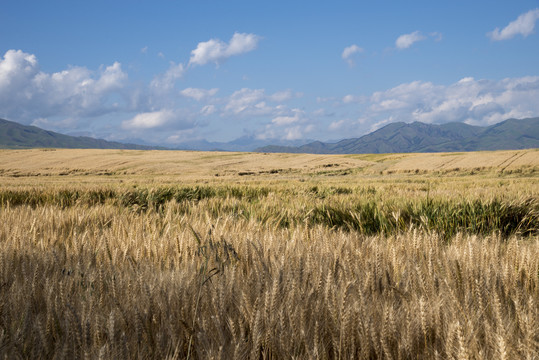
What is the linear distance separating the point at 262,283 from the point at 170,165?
5180 cm

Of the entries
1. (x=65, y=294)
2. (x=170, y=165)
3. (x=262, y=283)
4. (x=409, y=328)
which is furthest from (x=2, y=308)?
(x=170, y=165)

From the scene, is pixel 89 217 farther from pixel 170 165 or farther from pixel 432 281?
pixel 170 165

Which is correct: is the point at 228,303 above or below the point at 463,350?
below

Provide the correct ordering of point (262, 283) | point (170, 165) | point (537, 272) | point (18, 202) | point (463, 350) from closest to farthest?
point (463, 350)
point (262, 283)
point (537, 272)
point (18, 202)
point (170, 165)

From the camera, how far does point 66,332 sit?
101 cm

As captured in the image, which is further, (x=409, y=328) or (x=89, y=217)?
(x=89, y=217)

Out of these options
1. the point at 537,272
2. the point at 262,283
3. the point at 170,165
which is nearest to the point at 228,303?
the point at 262,283

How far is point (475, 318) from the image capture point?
1130 millimetres

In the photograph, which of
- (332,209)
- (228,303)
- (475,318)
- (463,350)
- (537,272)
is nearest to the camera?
(463,350)

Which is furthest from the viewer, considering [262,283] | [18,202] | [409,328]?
[18,202]

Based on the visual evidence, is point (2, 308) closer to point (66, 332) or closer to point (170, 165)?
point (66, 332)

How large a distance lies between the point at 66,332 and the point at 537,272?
1846mm

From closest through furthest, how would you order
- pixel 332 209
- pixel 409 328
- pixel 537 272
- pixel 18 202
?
pixel 409 328
pixel 537 272
pixel 332 209
pixel 18 202

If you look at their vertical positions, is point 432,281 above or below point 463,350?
below
